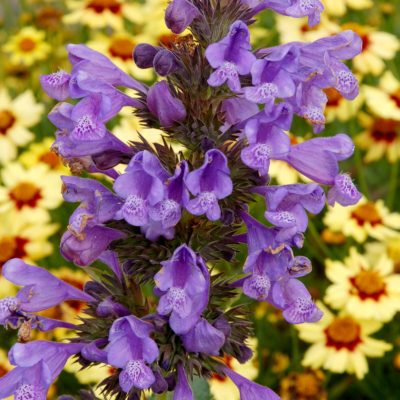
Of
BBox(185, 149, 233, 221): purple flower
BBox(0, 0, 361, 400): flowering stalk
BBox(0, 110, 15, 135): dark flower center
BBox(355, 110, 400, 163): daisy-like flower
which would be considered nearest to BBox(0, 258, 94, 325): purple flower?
BBox(0, 0, 361, 400): flowering stalk

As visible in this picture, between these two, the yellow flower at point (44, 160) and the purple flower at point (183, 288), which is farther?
the yellow flower at point (44, 160)

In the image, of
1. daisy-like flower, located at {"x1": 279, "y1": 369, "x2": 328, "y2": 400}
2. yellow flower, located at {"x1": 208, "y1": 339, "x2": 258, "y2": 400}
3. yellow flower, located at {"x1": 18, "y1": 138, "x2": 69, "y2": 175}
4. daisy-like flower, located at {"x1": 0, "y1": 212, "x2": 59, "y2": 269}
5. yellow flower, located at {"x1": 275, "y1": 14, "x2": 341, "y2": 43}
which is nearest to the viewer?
yellow flower, located at {"x1": 208, "y1": 339, "x2": 258, "y2": 400}

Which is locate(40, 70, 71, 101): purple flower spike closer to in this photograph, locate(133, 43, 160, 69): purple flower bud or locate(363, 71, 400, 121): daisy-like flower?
locate(133, 43, 160, 69): purple flower bud

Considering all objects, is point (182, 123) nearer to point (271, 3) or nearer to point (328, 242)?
point (271, 3)

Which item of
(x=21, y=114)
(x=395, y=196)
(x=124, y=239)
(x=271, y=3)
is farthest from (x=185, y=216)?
(x=395, y=196)

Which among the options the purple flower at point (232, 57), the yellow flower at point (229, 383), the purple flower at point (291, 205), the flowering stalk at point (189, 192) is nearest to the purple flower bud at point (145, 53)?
the flowering stalk at point (189, 192)

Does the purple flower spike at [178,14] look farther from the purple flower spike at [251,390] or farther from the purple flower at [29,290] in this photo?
the purple flower spike at [251,390]
